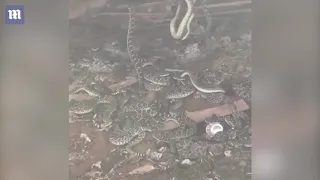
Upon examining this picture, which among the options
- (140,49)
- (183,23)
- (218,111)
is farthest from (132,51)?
(218,111)

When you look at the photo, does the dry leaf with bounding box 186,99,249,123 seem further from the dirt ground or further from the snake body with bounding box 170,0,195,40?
the snake body with bounding box 170,0,195,40

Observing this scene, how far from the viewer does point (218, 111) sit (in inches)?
47.4

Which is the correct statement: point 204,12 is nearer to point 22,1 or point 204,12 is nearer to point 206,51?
point 206,51

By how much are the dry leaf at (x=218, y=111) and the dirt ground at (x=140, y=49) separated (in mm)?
14

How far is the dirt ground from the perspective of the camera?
1.20 m

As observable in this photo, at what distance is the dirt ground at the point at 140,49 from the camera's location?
120cm

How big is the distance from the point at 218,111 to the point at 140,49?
1.04 feet

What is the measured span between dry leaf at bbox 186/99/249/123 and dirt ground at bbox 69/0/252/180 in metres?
0.01

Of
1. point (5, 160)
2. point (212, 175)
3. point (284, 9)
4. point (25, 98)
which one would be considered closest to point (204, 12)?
point (284, 9)

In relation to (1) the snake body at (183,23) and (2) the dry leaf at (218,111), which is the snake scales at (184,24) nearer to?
(1) the snake body at (183,23)

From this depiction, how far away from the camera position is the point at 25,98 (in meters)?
1.23

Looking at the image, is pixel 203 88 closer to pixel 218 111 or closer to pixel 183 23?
pixel 218 111

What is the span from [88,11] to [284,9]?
62 cm

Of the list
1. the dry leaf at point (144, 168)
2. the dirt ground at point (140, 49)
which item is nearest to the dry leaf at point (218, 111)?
the dirt ground at point (140, 49)
